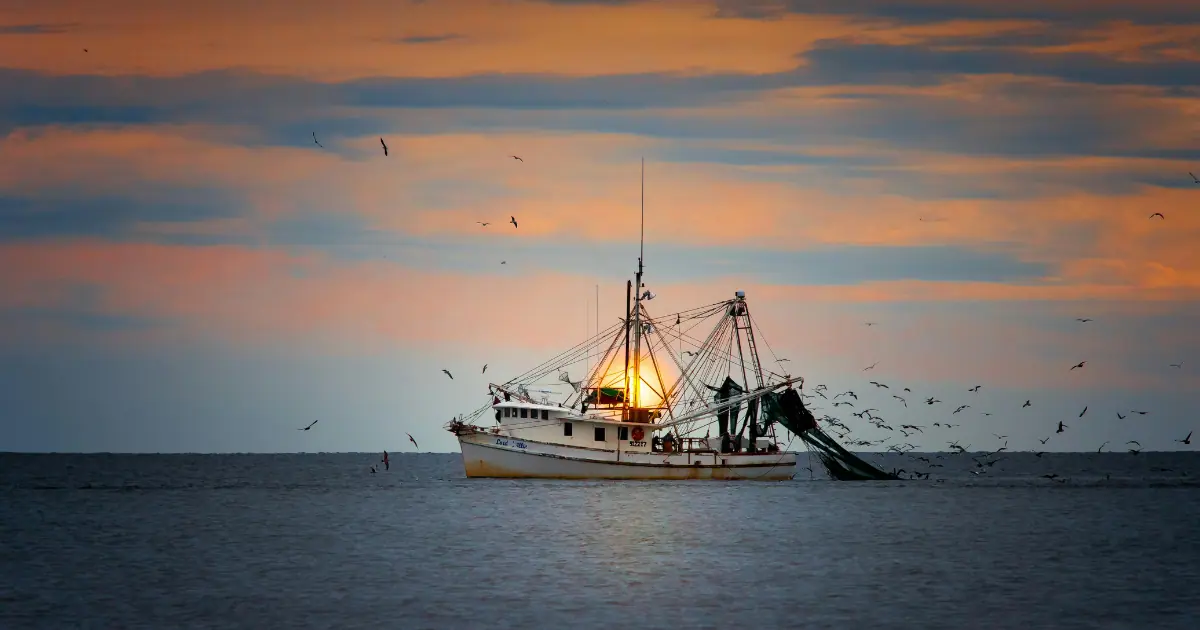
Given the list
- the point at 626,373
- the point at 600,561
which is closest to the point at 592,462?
the point at 626,373

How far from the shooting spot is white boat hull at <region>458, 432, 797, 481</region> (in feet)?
309

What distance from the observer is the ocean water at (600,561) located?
40.7 metres

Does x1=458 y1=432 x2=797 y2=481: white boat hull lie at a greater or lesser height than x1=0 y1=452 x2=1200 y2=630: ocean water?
greater

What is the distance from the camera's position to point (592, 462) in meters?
94.1

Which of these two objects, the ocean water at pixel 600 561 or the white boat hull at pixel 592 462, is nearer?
the ocean water at pixel 600 561

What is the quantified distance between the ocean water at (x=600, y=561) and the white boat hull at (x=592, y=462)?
5.15 ft

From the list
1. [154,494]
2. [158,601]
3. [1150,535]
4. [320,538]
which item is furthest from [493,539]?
[154,494]

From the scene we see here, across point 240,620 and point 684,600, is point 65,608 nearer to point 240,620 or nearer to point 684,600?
point 240,620

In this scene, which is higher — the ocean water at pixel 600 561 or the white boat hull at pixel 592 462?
the white boat hull at pixel 592 462

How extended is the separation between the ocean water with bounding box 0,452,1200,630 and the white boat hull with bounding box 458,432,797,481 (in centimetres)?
157

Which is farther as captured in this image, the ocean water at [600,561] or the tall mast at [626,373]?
the tall mast at [626,373]

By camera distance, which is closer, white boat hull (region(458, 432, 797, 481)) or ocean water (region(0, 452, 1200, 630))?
ocean water (region(0, 452, 1200, 630))

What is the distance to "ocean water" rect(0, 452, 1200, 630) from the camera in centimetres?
4072

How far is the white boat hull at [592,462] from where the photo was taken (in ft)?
309
